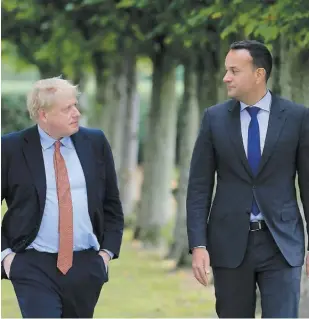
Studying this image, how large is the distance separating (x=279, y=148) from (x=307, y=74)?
4.98 metres

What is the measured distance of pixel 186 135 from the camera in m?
17.8

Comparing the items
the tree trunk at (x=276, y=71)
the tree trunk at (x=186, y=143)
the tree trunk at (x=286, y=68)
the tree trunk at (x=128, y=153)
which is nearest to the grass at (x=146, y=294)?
the tree trunk at (x=186, y=143)

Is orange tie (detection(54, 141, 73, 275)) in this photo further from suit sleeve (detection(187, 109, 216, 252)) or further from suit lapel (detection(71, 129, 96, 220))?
suit sleeve (detection(187, 109, 216, 252))

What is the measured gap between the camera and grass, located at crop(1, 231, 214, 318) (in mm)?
14072

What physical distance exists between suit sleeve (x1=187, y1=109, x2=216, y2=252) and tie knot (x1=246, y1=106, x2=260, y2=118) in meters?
0.25

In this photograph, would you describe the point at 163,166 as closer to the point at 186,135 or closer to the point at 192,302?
the point at 186,135

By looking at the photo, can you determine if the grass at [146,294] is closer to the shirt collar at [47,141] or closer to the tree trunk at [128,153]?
the tree trunk at [128,153]

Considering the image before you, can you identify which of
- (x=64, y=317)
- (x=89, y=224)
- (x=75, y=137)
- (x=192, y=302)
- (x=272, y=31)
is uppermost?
(x=272, y=31)

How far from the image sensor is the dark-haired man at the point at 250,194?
7.16m

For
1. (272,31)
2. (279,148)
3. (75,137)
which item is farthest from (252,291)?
(272,31)

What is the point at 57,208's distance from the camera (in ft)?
23.4

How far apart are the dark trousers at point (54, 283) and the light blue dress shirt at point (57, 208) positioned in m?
0.06

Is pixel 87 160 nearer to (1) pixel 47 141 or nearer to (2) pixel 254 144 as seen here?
(1) pixel 47 141

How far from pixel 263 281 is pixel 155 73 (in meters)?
12.8
